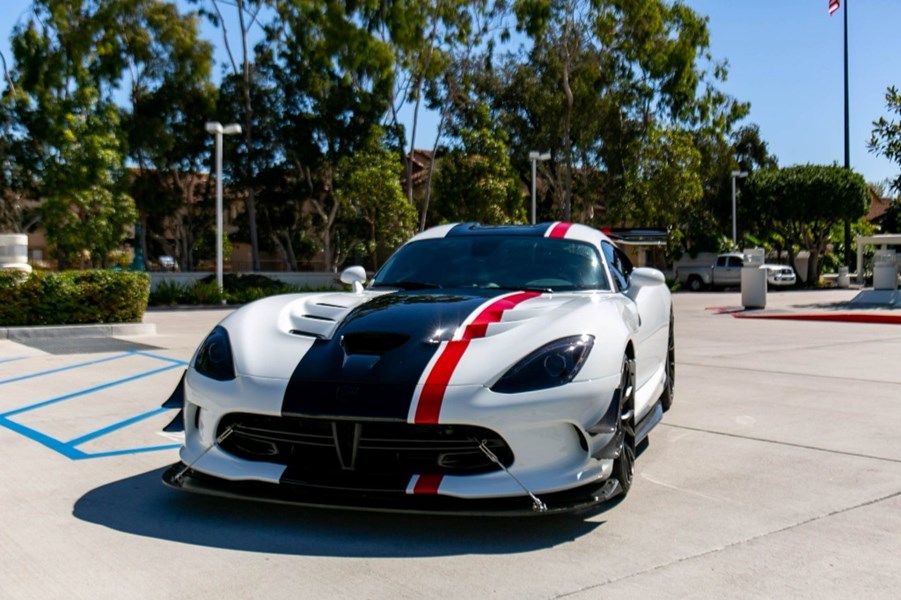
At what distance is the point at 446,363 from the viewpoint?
4004 mm

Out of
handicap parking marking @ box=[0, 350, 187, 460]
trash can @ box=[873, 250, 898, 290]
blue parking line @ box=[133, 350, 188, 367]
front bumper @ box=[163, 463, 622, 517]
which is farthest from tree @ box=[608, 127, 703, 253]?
front bumper @ box=[163, 463, 622, 517]

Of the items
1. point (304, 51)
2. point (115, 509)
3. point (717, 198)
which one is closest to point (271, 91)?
point (304, 51)

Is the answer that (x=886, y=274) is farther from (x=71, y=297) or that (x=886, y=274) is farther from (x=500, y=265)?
(x=500, y=265)

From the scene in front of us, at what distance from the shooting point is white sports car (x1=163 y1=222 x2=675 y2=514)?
12.6 feet

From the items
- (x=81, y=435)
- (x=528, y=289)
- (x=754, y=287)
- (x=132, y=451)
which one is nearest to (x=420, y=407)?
(x=528, y=289)

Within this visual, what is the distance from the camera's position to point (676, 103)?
42.8 metres

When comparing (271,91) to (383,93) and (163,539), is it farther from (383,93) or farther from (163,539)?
(163,539)

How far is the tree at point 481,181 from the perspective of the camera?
36938 mm

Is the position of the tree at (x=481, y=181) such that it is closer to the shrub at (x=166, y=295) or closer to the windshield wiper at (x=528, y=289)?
the shrub at (x=166, y=295)

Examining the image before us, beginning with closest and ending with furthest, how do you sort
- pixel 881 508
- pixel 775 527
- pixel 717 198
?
pixel 775 527 < pixel 881 508 < pixel 717 198

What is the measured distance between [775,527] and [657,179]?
3874cm

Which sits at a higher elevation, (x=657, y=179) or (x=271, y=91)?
(x=271, y=91)

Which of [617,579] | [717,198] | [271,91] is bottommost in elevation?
[617,579]

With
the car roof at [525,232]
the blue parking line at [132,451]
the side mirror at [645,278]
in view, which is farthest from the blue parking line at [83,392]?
the side mirror at [645,278]
